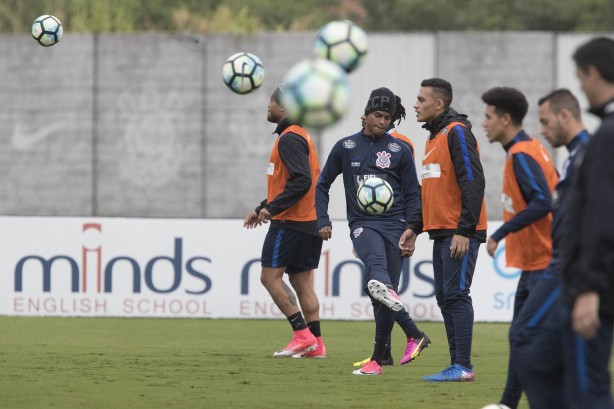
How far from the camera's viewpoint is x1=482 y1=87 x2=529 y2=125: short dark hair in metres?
7.43

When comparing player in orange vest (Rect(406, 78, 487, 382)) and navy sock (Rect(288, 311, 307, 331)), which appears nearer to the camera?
player in orange vest (Rect(406, 78, 487, 382))

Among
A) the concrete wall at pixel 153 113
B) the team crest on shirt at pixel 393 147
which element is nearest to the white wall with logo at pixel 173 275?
the team crest on shirt at pixel 393 147

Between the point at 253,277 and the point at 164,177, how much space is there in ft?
51.8

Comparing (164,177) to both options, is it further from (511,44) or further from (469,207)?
(469,207)

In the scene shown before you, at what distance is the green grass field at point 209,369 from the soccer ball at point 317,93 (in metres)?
1.93

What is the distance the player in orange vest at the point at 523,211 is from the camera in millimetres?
6949

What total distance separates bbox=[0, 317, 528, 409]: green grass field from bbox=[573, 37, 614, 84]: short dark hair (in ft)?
11.1

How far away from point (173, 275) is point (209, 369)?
225 inches

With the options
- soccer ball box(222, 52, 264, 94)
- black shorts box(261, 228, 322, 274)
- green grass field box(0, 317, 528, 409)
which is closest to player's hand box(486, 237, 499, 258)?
green grass field box(0, 317, 528, 409)

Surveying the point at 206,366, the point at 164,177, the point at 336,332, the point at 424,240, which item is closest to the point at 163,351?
the point at 206,366

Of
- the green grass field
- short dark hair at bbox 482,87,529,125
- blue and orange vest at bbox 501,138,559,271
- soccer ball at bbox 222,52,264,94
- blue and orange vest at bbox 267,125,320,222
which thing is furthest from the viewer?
soccer ball at bbox 222,52,264,94

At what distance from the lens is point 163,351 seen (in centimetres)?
1155

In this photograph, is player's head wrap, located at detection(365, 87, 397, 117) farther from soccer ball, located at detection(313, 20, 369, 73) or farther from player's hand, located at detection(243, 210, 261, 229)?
player's hand, located at detection(243, 210, 261, 229)

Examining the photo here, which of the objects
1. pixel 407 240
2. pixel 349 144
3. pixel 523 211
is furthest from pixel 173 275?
pixel 523 211
